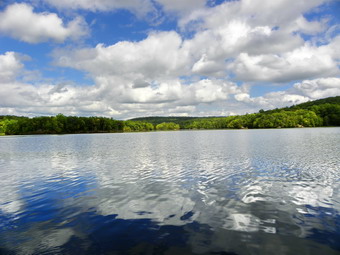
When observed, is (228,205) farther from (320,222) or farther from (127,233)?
(127,233)

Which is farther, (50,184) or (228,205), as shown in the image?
(50,184)

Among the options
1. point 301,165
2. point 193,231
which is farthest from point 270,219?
point 301,165

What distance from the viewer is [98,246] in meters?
9.44

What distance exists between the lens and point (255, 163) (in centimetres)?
2888

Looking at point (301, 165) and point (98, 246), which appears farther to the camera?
point (301, 165)

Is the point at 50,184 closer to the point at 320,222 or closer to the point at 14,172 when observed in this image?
the point at 14,172

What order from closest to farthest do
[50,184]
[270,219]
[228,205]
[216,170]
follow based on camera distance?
[270,219] < [228,205] < [50,184] < [216,170]

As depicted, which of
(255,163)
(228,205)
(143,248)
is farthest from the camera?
(255,163)

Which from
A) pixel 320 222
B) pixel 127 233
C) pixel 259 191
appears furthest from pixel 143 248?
pixel 259 191

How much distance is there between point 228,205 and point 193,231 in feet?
14.0

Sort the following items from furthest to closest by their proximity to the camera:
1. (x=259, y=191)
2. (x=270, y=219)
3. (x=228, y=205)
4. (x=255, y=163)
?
(x=255, y=163), (x=259, y=191), (x=228, y=205), (x=270, y=219)

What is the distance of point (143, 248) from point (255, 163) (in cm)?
2302

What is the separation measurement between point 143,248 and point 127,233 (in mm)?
1665

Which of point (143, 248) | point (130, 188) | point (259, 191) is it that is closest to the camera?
point (143, 248)
